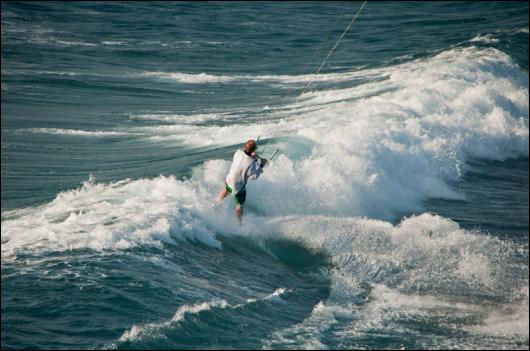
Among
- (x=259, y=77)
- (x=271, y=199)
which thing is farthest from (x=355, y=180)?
(x=259, y=77)

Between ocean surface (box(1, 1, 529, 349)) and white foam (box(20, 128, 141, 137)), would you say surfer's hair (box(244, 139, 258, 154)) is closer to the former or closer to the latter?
ocean surface (box(1, 1, 529, 349))

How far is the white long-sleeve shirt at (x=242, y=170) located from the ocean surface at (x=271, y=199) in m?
0.69

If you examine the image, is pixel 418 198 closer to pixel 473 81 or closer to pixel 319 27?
pixel 473 81

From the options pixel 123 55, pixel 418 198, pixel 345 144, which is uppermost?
pixel 123 55

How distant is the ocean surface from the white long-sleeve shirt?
0.69m

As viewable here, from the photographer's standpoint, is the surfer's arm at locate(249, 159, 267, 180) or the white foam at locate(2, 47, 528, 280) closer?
the white foam at locate(2, 47, 528, 280)

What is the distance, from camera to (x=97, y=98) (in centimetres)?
2269

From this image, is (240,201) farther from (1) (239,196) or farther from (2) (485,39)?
(2) (485,39)

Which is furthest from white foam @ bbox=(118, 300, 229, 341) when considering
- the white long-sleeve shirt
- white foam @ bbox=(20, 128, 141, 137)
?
white foam @ bbox=(20, 128, 141, 137)

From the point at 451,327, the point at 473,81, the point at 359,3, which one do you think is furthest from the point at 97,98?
the point at 359,3

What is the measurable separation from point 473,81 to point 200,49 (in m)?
14.3

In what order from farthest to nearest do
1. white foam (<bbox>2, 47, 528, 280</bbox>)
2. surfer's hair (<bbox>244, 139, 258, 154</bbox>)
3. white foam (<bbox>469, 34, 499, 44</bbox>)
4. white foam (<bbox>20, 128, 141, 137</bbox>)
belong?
white foam (<bbox>469, 34, 499, 44</bbox>), white foam (<bbox>20, 128, 141, 137</bbox>), surfer's hair (<bbox>244, 139, 258, 154</bbox>), white foam (<bbox>2, 47, 528, 280</bbox>)

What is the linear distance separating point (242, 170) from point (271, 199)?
6.19 ft

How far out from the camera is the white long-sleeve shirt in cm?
1160
